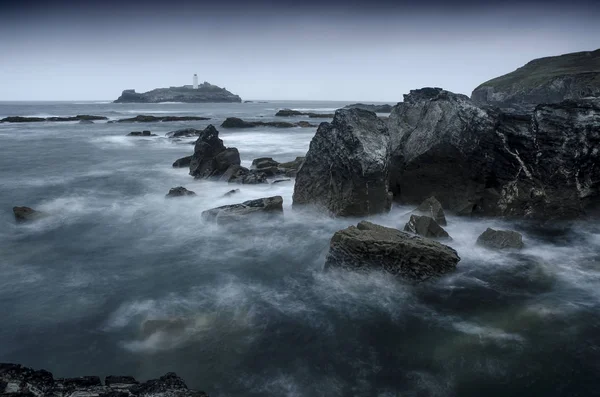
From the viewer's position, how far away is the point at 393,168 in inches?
670

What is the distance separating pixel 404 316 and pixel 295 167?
15.8m

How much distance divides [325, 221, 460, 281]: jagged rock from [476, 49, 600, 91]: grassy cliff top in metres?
75.1

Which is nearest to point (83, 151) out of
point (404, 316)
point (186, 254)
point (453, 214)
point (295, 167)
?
point (295, 167)

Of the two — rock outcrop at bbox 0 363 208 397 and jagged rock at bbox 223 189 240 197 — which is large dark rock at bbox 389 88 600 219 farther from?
rock outcrop at bbox 0 363 208 397

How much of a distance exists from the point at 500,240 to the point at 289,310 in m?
7.13

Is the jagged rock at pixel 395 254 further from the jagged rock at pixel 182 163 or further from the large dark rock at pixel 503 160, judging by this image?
the jagged rock at pixel 182 163

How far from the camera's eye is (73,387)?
5375mm

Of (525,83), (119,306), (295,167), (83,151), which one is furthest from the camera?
(525,83)

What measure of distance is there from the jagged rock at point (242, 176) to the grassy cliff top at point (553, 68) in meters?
70.5

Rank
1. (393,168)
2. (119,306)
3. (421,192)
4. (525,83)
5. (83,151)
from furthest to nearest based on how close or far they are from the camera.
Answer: (525,83) → (83,151) → (393,168) → (421,192) → (119,306)

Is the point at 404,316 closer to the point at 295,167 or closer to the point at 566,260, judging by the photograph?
the point at 566,260

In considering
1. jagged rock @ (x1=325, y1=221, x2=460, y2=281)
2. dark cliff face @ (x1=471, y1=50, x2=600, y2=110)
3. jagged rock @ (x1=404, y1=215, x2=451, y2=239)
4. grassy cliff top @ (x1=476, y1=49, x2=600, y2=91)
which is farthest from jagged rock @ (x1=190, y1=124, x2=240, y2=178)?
grassy cliff top @ (x1=476, y1=49, x2=600, y2=91)

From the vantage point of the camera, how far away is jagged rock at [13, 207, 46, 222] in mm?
15500

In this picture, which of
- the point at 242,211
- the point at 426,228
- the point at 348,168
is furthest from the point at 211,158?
the point at 426,228
